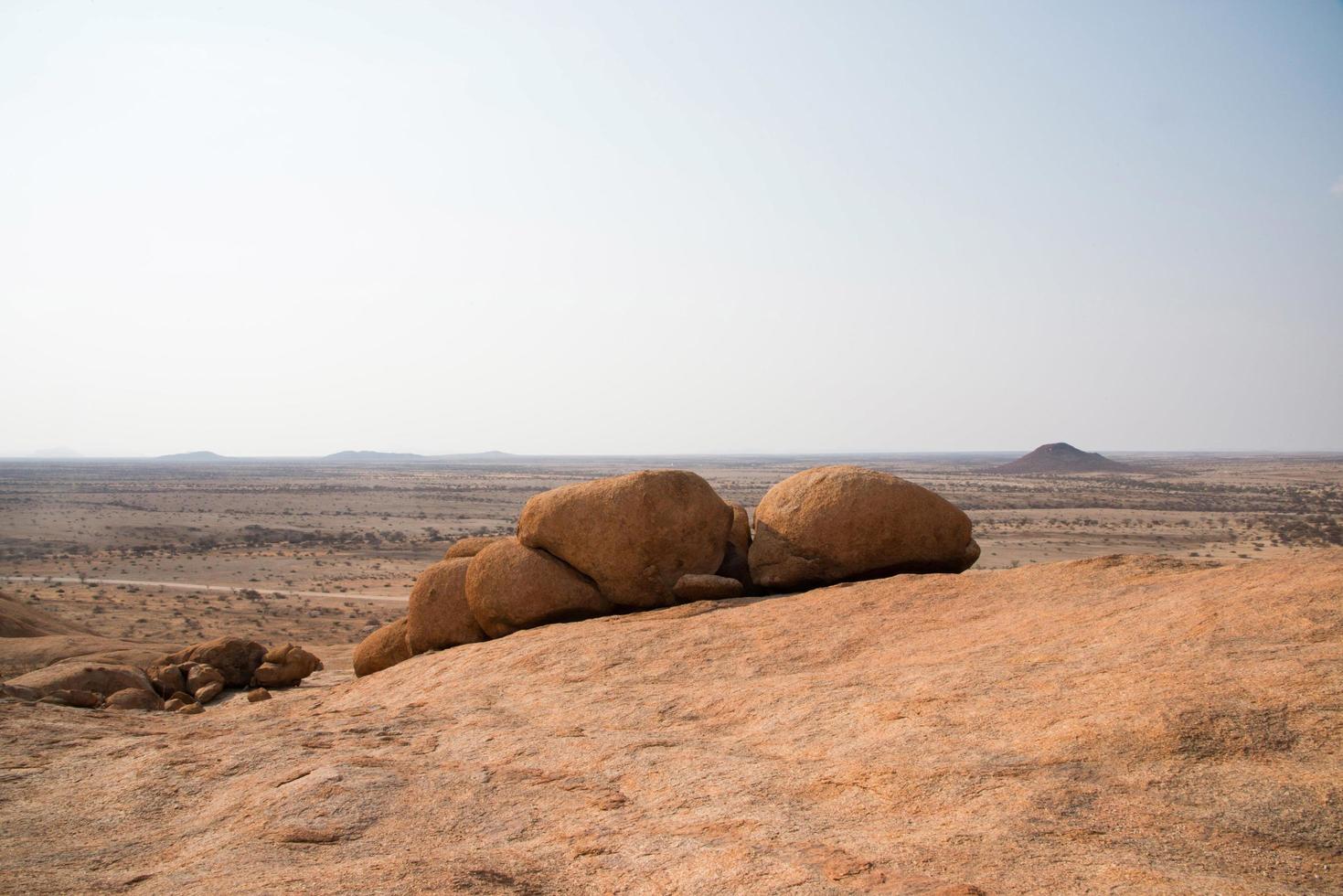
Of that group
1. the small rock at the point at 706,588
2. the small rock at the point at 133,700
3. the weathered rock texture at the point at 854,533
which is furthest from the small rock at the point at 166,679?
the weathered rock texture at the point at 854,533

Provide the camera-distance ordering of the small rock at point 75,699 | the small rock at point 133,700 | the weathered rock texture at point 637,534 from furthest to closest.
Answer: the weathered rock texture at point 637,534 < the small rock at point 133,700 < the small rock at point 75,699

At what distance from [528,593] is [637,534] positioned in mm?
1865

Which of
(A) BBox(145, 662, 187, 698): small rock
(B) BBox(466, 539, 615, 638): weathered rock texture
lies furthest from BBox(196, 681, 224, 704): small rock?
(B) BBox(466, 539, 615, 638): weathered rock texture

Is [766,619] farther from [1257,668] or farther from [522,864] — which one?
[522,864]

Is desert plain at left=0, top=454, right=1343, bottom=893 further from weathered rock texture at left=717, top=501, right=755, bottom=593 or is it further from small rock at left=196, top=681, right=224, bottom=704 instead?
small rock at left=196, top=681, right=224, bottom=704

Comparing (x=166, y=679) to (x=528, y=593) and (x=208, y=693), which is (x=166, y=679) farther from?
(x=528, y=593)

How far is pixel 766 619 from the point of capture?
10.2 metres

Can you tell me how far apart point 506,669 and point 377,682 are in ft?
8.08

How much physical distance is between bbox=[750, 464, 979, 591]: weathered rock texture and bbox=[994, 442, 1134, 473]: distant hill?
127992 millimetres

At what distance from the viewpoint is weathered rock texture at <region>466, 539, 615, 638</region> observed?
12766 millimetres

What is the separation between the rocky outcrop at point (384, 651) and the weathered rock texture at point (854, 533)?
A: 5852 millimetres

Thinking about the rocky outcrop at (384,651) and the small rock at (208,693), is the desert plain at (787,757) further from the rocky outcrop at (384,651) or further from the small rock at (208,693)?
the small rock at (208,693)

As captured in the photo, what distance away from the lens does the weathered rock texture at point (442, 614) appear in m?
13.4

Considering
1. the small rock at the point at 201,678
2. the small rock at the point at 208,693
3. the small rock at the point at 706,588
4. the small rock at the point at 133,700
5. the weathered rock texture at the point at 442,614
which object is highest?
the small rock at the point at 706,588
